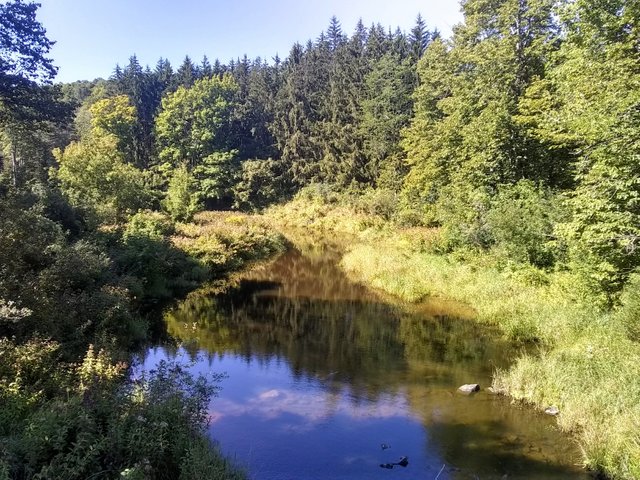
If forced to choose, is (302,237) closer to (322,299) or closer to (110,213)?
(110,213)

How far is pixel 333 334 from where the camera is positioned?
678 inches

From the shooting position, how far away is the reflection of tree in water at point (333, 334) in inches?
542

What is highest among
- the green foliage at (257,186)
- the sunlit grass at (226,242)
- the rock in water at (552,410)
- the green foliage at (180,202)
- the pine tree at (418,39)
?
the pine tree at (418,39)

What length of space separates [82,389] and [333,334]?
33.5 feet

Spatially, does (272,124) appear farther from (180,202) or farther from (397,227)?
(397,227)

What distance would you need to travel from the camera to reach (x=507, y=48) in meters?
23.7

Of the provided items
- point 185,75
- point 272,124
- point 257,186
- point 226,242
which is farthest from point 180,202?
point 185,75

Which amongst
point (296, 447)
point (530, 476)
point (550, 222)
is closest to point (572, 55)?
point (550, 222)

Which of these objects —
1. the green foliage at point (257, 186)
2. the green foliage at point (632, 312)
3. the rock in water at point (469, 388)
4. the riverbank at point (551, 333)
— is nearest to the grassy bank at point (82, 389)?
the rock in water at point (469, 388)

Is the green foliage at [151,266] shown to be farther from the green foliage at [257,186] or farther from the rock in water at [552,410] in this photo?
the green foliage at [257,186]

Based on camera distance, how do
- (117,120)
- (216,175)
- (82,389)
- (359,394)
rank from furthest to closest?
1. (117,120)
2. (216,175)
3. (359,394)
4. (82,389)

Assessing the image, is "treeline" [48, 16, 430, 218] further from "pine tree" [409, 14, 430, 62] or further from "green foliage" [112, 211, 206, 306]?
"green foliage" [112, 211, 206, 306]

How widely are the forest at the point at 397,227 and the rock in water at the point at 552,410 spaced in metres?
0.34

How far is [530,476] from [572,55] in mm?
12619
